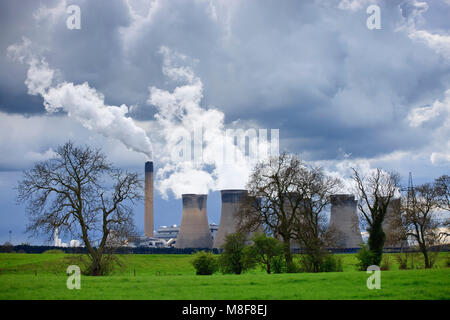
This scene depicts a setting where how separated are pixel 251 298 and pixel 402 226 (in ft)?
75.2

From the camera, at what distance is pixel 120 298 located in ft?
34.3

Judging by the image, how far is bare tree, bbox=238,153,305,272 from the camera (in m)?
26.9

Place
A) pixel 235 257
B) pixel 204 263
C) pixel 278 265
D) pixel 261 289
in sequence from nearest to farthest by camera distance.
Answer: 1. pixel 261 289
2. pixel 278 265
3. pixel 235 257
4. pixel 204 263

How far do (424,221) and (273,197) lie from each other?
9.00 metres

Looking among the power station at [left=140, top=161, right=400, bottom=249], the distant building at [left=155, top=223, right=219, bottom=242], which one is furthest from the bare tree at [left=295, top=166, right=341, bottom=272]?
the distant building at [left=155, top=223, right=219, bottom=242]

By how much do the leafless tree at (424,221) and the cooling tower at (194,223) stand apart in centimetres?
3842

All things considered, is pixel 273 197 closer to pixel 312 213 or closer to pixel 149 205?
pixel 312 213

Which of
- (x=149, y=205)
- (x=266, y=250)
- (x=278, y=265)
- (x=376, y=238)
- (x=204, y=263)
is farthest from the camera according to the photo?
(x=149, y=205)

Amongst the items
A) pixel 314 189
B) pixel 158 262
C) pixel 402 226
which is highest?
pixel 314 189

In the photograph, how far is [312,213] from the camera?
28.2m

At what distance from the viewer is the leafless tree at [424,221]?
96.3 ft

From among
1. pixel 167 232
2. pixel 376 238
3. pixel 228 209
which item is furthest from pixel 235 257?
pixel 167 232
